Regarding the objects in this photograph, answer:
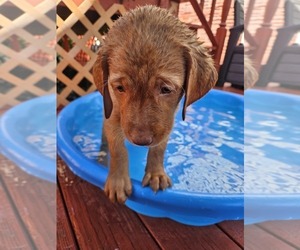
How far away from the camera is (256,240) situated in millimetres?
1014

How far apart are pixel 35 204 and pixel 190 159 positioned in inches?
A: 46.6

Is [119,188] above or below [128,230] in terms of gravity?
above

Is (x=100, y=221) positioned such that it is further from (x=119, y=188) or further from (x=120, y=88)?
(x=120, y=88)

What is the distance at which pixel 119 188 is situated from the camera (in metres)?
1.40

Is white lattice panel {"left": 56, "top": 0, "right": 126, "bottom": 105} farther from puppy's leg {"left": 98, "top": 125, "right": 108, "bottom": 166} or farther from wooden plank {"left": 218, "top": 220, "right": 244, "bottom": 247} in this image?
wooden plank {"left": 218, "top": 220, "right": 244, "bottom": 247}

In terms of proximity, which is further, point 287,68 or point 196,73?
point 196,73

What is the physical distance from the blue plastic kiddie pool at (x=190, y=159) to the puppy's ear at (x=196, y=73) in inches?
8.1

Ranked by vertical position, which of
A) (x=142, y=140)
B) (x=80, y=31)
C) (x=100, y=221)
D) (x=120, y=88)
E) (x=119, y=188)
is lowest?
(x=100, y=221)

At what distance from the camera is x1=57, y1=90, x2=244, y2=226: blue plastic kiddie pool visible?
4.36 feet

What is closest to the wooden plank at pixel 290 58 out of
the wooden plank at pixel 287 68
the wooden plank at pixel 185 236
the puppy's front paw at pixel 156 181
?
the wooden plank at pixel 287 68

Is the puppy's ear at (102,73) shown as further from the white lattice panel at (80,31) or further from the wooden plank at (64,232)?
the wooden plank at (64,232)

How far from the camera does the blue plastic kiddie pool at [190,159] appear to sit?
133 centimetres

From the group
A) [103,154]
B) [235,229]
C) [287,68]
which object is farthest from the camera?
[103,154]

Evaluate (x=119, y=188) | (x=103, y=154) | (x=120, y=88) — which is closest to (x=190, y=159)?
(x=103, y=154)
